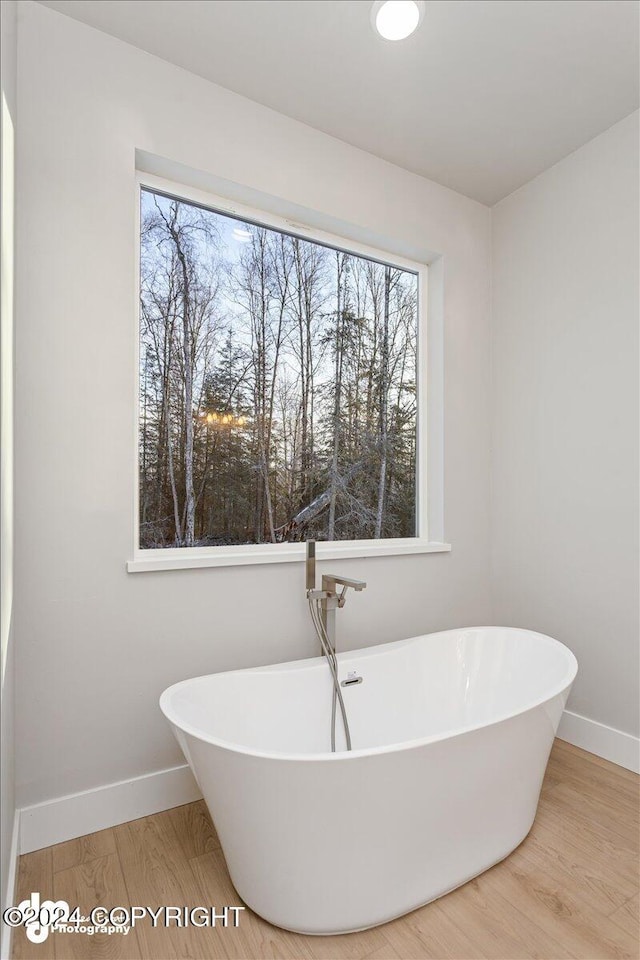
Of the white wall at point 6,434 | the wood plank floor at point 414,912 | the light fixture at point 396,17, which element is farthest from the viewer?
the light fixture at point 396,17

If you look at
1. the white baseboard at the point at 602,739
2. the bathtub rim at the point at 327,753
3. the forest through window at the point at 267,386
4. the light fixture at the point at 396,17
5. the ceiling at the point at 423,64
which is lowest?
the white baseboard at the point at 602,739

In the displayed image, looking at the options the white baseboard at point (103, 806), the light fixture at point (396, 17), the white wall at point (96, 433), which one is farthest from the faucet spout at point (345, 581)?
the light fixture at point (396, 17)

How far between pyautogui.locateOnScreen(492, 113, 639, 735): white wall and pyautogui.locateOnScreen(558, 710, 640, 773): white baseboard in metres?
0.04

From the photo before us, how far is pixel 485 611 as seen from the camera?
117 inches

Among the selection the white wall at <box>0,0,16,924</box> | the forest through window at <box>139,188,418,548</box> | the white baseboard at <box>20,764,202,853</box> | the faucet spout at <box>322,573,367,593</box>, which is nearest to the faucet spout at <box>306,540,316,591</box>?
the faucet spout at <box>322,573,367,593</box>

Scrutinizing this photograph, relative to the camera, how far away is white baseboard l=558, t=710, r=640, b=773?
2.31 m

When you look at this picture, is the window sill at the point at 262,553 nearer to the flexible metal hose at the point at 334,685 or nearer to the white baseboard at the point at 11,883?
the flexible metal hose at the point at 334,685

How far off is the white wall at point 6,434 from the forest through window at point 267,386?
674 mm

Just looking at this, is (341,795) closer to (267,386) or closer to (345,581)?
(345,581)

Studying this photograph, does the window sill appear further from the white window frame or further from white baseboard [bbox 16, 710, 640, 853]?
white baseboard [bbox 16, 710, 640, 853]

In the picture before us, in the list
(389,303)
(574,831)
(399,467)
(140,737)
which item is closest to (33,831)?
(140,737)

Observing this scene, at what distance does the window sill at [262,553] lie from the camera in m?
2.02

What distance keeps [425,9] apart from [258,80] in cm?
67

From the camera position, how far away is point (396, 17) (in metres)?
1.80
